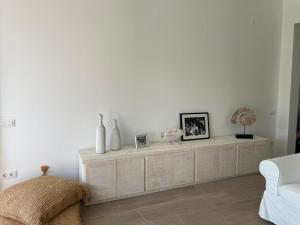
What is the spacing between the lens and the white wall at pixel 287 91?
4531 millimetres

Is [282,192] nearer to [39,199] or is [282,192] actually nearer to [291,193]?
[291,193]

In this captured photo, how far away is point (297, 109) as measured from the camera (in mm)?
4719

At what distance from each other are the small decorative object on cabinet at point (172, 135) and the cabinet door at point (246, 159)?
0.99m

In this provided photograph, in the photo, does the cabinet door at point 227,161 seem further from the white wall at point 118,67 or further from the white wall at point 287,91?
the white wall at point 287,91

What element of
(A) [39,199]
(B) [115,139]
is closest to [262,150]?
(B) [115,139]

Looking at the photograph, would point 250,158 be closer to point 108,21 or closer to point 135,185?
point 135,185

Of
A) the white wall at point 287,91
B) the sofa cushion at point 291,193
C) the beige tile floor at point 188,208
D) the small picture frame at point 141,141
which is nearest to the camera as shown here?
the sofa cushion at point 291,193

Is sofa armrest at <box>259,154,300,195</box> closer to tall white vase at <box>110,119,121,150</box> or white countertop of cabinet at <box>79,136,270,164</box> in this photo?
white countertop of cabinet at <box>79,136,270,164</box>

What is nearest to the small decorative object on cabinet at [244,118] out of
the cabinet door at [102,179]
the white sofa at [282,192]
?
the white sofa at [282,192]

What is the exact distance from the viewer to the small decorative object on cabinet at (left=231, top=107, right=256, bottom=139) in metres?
4.20

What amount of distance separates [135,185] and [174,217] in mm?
684

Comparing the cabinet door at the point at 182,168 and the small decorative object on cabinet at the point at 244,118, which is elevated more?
the small decorative object on cabinet at the point at 244,118

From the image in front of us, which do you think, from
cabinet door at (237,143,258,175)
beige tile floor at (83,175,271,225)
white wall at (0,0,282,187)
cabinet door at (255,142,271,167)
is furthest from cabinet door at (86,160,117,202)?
cabinet door at (255,142,271,167)

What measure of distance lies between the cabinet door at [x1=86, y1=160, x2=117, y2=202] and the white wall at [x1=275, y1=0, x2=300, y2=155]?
3.26m
